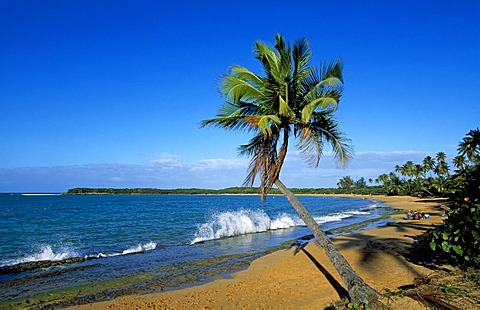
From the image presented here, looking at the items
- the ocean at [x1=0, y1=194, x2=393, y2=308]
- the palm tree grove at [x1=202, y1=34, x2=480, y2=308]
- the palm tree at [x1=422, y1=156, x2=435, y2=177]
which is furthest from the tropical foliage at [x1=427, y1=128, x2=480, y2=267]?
the palm tree at [x1=422, y1=156, x2=435, y2=177]

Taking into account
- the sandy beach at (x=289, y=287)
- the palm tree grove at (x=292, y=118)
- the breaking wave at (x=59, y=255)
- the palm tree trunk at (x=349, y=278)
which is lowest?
the breaking wave at (x=59, y=255)

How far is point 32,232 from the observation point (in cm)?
2464

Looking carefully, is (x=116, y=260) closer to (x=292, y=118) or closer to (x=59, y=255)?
(x=59, y=255)

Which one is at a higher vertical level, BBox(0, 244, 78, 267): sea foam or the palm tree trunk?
the palm tree trunk

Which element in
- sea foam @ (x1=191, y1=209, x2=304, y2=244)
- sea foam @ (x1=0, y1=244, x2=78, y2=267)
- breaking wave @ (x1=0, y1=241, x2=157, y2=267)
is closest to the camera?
sea foam @ (x1=0, y1=244, x2=78, y2=267)

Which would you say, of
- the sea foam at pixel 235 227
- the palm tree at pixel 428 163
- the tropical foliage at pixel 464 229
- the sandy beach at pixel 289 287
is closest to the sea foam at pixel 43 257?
the sea foam at pixel 235 227

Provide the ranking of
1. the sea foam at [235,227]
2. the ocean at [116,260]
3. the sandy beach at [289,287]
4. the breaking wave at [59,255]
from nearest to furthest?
1. the sandy beach at [289,287]
2. the ocean at [116,260]
3. the breaking wave at [59,255]
4. the sea foam at [235,227]

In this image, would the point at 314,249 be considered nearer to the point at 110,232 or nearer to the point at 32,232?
the point at 110,232

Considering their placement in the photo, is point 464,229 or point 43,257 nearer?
point 464,229

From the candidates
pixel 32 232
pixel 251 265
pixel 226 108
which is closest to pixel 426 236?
pixel 226 108

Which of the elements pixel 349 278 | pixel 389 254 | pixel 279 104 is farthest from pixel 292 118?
pixel 389 254

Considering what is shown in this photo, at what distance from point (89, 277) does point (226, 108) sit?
805cm

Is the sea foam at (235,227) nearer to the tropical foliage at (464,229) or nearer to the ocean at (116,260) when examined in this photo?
the ocean at (116,260)

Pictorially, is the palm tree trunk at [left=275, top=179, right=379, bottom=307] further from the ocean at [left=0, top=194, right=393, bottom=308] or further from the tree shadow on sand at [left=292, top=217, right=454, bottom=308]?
the ocean at [left=0, top=194, right=393, bottom=308]
